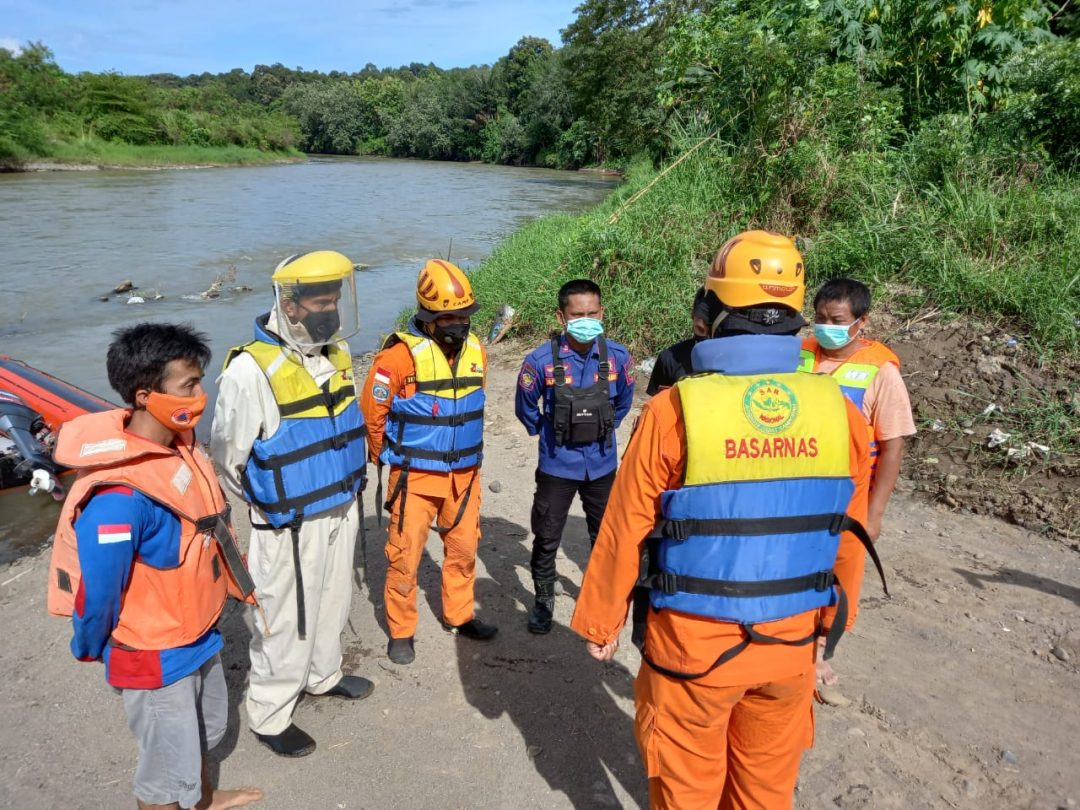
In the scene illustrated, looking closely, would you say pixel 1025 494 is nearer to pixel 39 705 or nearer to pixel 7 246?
pixel 39 705

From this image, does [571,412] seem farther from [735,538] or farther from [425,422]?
[735,538]

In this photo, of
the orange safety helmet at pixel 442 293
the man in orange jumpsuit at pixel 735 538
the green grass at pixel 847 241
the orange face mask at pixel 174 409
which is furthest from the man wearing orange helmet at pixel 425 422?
the green grass at pixel 847 241

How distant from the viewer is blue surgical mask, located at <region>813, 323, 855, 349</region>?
10.3 feet

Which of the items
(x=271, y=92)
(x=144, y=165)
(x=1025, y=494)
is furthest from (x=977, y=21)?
(x=271, y=92)

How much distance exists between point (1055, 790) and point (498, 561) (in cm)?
288

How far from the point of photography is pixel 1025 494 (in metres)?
4.87

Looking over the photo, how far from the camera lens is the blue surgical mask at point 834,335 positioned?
3.15 meters

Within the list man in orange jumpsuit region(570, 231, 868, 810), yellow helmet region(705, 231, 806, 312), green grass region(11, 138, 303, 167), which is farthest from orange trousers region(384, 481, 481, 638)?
green grass region(11, 138, 303, 167)

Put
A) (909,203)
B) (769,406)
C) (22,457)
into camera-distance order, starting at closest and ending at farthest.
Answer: (769,406) → (22,457) → (909,203)

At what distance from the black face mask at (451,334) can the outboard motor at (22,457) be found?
414cm

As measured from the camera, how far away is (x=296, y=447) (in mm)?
2613

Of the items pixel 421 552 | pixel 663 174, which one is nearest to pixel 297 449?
pixel 421 552

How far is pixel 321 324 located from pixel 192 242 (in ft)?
61.9

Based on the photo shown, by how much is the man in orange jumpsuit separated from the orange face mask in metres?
1.25
